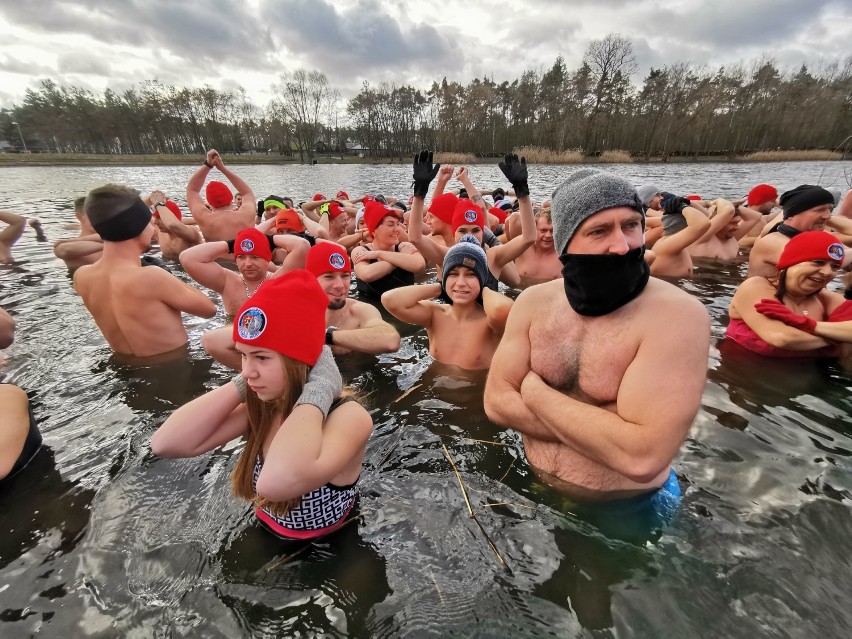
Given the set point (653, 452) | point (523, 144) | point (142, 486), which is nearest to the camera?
point (653, 452)

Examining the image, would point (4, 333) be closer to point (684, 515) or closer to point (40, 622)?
point (40, 622)

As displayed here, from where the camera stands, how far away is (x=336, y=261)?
4.16 metres

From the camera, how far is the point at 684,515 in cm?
242

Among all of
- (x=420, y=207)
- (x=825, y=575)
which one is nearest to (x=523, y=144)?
(x=420, y=207)

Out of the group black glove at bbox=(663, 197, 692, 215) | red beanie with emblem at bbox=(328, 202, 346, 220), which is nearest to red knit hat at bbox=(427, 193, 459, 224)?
red beanie with emblem at bbox=(328, 202, 346, 220)

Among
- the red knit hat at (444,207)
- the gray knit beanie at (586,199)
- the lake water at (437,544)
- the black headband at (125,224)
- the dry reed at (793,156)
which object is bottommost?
the lake water at (437,544)

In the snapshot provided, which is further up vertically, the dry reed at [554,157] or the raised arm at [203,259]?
the dry reed at [554,157]

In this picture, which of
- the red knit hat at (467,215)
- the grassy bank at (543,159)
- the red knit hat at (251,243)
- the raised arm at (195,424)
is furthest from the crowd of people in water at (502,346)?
the grassy bank at (543,159)

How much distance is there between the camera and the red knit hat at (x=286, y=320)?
1.85 m

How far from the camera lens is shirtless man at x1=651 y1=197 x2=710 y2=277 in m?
5.76

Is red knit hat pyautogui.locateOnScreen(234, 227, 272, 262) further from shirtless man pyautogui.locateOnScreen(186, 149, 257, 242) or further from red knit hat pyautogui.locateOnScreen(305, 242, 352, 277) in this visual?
shirtless man pyautogui.locateOnScreen(186, 149, 257, 242)

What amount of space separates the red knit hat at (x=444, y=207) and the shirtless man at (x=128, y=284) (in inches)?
168

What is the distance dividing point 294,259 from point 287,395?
3.09 meters

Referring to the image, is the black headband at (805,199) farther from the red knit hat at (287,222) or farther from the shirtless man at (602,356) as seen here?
the red knit hat at (287,222)
